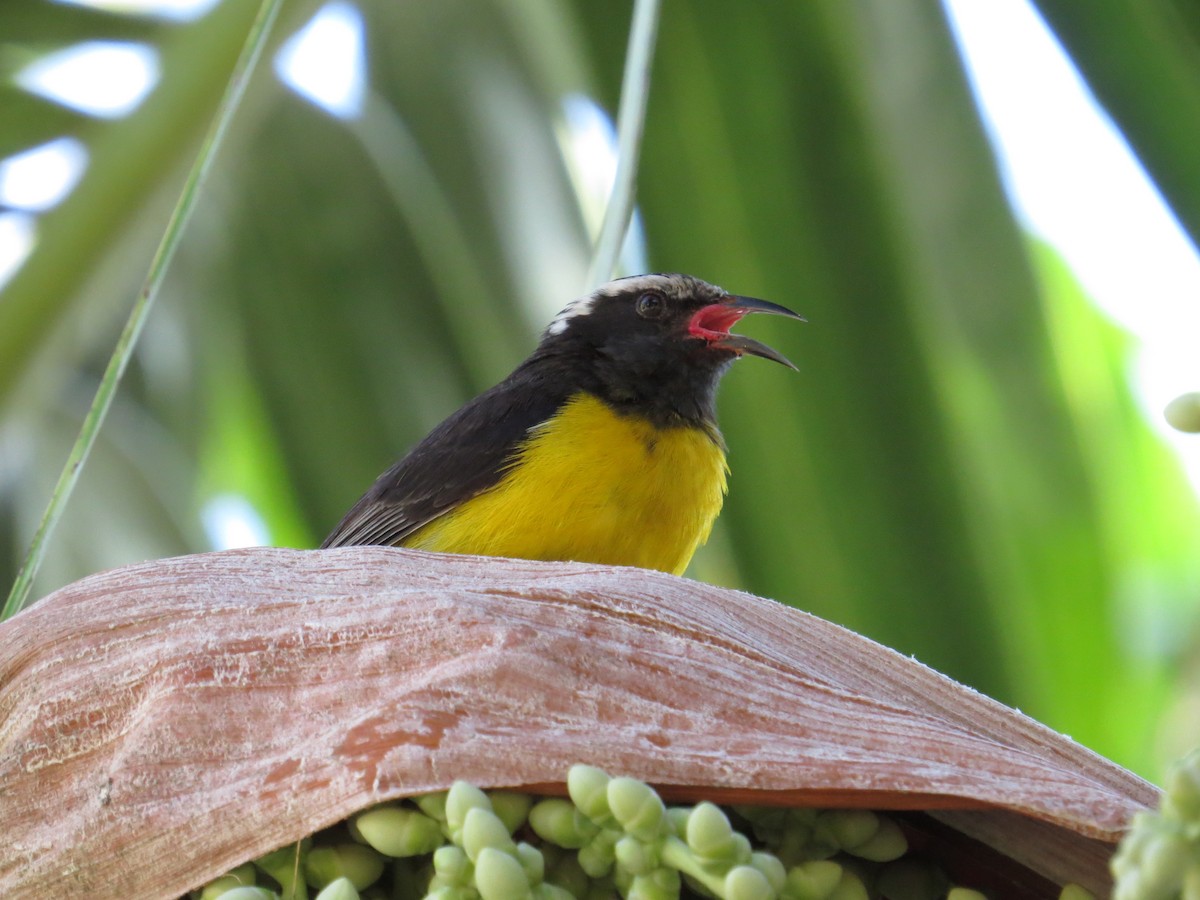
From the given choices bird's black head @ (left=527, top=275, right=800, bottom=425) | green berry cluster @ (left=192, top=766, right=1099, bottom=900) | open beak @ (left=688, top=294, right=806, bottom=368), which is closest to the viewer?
green berry cluster @ (left=192, top=766, right=1099, bottom=900)

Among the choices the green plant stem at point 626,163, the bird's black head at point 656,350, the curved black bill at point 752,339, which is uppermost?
the green plant stem at point 626,163

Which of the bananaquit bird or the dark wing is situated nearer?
the bananaquit bird

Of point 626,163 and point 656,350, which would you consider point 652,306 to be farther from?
point 626,163

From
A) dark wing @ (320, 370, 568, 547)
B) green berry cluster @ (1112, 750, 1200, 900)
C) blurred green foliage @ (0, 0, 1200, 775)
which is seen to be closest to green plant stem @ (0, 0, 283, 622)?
blurred green foliage @ (0, 0, 1200, 775)

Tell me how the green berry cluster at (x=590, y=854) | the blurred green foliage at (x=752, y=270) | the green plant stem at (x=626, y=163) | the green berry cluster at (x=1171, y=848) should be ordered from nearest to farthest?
the green berry cluster at (x=1171, y=848)
the green berry cluster at (x=590, y=854)
the green plant stem at (x=626, y=163)
the blurred green foliage at (x=752, y=270)

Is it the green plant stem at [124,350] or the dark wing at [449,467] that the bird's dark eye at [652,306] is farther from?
the green plant stem at [124,350]

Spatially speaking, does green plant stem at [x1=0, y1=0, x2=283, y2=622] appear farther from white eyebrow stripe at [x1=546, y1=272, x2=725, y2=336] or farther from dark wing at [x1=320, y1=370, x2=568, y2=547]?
white eyebrow stripe at [x1=546, y1=272, x2=725, y2=336]

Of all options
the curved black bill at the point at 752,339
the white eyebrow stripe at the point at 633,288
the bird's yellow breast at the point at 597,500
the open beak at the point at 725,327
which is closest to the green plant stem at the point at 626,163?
the curved black bill at the point at 752,339

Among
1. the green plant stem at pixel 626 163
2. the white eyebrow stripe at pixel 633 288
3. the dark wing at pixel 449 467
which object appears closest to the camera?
the green plant stem at pixel 626 163
